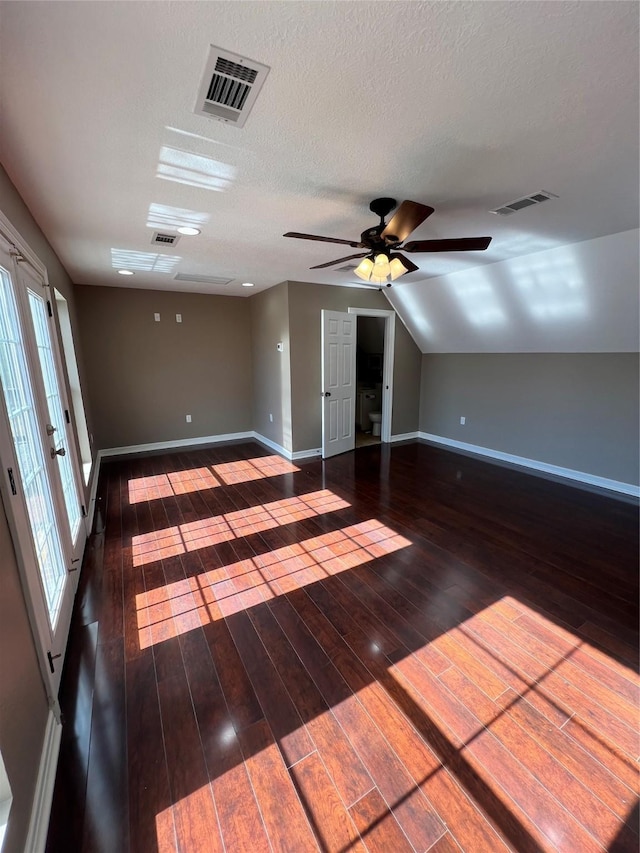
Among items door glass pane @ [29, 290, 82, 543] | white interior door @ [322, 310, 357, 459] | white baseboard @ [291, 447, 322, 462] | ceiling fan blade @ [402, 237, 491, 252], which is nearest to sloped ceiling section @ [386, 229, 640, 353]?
white interior door @ [322, 310, 357, 459]

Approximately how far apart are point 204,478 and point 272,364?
1961 mm

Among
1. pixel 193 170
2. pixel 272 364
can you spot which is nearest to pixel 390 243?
pixel 193 170

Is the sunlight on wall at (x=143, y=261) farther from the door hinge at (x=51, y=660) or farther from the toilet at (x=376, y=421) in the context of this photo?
the toilet at (x=376, y=421)

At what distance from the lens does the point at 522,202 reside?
7.32 feet

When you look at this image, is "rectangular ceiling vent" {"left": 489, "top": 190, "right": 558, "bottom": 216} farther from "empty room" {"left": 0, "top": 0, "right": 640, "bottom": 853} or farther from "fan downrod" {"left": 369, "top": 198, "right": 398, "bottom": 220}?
"fan downrod" {"left": 369, "top": 198, "right": 398, "bottom": 220}

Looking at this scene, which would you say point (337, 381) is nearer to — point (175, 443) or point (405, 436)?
point (405, 436)

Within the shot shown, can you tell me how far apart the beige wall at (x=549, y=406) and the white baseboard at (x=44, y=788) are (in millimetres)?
5085

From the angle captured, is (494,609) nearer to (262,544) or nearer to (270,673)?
(270,673)

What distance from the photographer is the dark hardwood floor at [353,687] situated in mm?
1197

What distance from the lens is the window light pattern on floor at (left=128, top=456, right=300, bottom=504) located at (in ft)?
13.0

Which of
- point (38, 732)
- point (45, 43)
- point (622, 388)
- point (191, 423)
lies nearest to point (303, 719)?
point (38, 732)

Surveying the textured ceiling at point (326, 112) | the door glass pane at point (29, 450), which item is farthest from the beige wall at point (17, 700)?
the textured ceiling at point (326, 112)

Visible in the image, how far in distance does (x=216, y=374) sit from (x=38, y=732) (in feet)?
16.3

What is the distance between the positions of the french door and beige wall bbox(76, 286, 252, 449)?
2.55 meters
